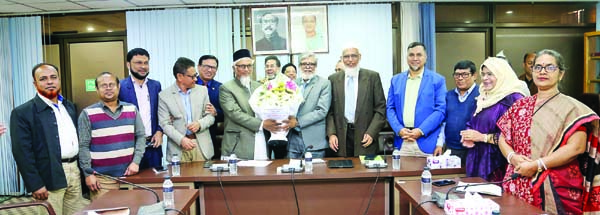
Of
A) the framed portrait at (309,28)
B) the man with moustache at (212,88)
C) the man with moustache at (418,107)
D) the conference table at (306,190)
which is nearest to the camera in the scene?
the conference table at (306,190)

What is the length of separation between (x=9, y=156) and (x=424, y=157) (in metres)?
5.51

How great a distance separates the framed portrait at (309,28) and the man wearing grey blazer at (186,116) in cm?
228

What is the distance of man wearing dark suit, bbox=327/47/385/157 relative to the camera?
3.68m

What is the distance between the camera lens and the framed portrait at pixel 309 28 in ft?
18.4

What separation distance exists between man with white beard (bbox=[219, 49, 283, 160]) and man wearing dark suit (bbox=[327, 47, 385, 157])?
571 millimetres

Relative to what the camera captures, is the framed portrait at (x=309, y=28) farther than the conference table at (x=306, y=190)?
Yes

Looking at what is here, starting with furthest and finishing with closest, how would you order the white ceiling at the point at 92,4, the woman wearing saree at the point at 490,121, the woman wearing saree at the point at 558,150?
1. the white ceiling at the point at 92,4
2. the woman wearing saree at the point at 490,121
3. the woman wearing saree at the point at 558,150

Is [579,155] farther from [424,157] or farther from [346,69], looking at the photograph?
[346,69]

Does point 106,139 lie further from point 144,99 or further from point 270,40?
point 270,40

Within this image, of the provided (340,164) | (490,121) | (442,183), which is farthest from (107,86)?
(490,121)

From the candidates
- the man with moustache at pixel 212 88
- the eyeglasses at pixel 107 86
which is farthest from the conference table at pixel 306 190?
the man with moustache at pixel 212 88

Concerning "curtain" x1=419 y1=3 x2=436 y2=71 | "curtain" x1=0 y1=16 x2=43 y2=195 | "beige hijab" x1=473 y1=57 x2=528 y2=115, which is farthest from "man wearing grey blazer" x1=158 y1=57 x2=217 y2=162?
"curtain" x1=0 y1=16 x2=43 y2=195

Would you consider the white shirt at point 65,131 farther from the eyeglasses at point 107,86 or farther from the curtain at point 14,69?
the curtain at point 14,69

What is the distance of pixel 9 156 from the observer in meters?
5.77
